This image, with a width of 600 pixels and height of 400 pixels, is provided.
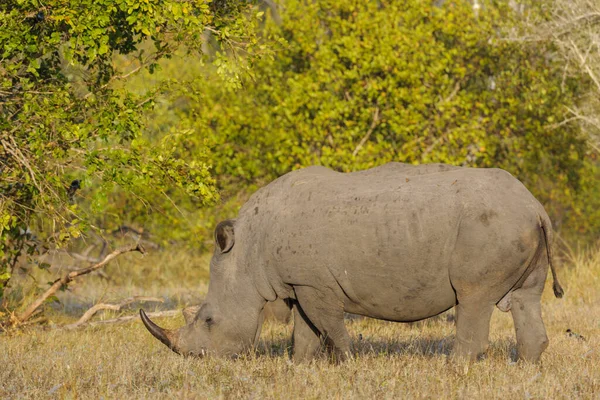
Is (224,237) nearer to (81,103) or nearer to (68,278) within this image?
(81,103)

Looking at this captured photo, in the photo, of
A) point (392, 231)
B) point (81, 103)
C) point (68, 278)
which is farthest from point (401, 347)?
point (81, 103)

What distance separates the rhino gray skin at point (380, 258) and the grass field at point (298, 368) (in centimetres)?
31

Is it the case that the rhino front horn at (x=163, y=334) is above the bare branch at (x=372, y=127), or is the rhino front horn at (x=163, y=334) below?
above

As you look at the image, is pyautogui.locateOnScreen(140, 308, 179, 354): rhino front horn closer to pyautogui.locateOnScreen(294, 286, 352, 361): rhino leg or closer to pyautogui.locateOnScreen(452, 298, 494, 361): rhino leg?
pyautogui.locateOnScreen(294, 286, 352, 361): rhino leg

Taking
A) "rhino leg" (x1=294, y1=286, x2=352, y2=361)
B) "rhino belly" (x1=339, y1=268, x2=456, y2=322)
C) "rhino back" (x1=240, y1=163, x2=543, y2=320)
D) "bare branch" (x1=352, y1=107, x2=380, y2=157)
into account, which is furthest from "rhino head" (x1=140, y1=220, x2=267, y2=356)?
"bare branch" (x1=352, y1=107, x2=380, y2=157)

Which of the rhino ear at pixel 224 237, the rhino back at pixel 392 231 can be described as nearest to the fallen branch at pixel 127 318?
the rhino ear at pixel 224 237

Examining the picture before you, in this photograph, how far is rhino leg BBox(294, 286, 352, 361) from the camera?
23.3ft

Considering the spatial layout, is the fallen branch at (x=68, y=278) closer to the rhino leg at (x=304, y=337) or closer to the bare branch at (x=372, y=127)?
the rhino leg at (x=304, y=337)

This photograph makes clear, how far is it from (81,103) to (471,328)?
14.3ft

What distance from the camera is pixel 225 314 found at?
7516 millimetres

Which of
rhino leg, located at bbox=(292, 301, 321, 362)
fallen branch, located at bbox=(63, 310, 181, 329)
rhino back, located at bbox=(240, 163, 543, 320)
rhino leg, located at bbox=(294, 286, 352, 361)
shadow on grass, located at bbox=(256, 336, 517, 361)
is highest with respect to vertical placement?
rhino back, located at bbox=(240, 163, 543, 320)

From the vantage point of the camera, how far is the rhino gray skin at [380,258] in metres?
6.68

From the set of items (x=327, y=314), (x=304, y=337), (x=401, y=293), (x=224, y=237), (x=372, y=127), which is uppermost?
(x=224, y=237)

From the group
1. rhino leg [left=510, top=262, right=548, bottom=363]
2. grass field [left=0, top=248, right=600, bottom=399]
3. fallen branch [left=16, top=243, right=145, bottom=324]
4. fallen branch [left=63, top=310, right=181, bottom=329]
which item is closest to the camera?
grass field [left=0, top=248, right=600, bottom=399]
